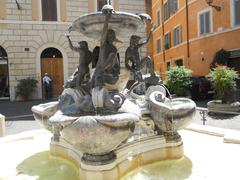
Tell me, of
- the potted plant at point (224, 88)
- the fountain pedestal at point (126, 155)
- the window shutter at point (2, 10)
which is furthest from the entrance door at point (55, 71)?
the fountain pedestal at point (126, 155)

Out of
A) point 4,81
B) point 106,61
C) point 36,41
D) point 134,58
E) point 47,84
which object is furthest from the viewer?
point 4,81

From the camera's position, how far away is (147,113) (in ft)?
15.8

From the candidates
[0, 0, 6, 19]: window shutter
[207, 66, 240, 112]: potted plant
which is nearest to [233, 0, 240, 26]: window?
[207, 66, 240, 112]: potted plant

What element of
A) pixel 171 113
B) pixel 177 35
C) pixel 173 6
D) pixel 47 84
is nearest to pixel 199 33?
pixel 177 35

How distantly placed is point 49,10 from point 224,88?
42.6 feet

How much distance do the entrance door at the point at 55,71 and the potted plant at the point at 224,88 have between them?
11217mm

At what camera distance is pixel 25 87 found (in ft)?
59.8

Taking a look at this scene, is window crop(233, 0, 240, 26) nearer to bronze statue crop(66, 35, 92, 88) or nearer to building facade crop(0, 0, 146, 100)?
building facade crop(0, 0, 146, 100)

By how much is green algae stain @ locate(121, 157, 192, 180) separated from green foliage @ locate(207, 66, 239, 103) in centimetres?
653

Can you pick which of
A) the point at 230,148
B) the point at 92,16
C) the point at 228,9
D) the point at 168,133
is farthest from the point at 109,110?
the point at 228,9

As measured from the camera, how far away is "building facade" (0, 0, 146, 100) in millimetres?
18734

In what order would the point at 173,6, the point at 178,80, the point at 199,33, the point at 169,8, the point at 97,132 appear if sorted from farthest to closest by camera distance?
the point at 169,8 → the point at 173,6 → the point at 199,33 → the point at 178,80 → the point at 97,132

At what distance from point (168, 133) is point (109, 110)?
3.54ft

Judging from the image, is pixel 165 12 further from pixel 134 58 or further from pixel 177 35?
pixel 134 58
